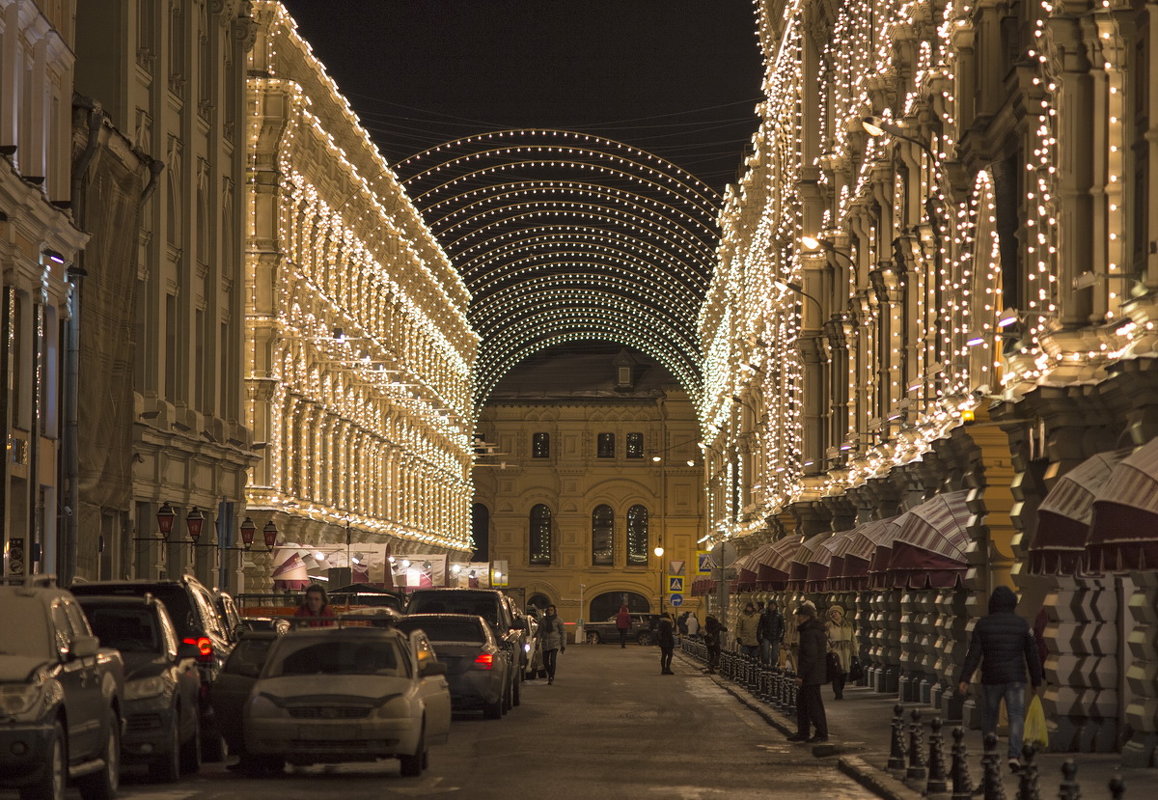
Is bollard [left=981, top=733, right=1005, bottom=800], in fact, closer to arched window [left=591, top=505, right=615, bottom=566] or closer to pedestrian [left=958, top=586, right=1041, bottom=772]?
pedestrian [left=958, top=586, right=1041, bottom=772]

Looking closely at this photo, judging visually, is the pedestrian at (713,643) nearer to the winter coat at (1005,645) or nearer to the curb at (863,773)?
the curb at (863,773)

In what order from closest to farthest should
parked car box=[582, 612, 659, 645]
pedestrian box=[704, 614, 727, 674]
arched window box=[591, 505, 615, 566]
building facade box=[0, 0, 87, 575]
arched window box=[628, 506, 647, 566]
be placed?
building facade box=[0, 0, 87, 575] < pedestrian box=[704, 614, 727, 674] < parked car box=[582, 612, 659, 645] < arched window box=[628, 506, 647, 566] < arched window box=[591, 505, 615, 566]

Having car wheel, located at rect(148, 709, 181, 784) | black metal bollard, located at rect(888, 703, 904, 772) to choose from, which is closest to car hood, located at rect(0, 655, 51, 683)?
car wheel, located at rect(148, 709, 181, 784)

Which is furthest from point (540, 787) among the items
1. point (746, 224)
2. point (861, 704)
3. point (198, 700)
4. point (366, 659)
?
point (746, 224)

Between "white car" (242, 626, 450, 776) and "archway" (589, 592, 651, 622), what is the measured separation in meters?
112

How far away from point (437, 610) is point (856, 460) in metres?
11.7

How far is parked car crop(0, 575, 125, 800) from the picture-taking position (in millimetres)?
14984

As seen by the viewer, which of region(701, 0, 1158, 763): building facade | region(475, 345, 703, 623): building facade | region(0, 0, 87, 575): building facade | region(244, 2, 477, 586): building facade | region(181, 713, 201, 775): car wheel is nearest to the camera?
region(181, 713, 201, 775): car wheel

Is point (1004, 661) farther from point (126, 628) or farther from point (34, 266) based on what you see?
point (34, 266)

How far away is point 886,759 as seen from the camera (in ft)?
75.8

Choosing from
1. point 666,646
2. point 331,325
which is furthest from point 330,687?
point 331,325

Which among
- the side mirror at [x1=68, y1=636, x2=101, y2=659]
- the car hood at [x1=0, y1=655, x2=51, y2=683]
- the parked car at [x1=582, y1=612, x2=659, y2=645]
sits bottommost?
the parked car at [x1=582, y1=612, x2=659, y2=645]

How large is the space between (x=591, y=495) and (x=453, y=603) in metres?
94.5

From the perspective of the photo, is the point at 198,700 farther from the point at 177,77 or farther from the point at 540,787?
the point at 177,77
